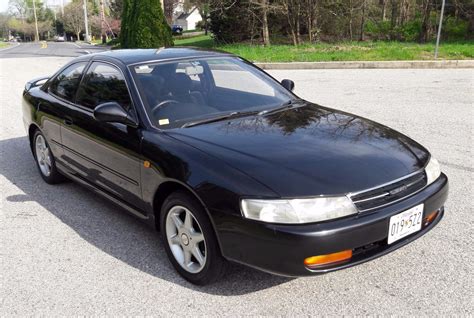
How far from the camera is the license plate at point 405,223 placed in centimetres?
266

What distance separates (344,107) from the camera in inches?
332

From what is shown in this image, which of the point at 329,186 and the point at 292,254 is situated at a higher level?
the point at 329,186

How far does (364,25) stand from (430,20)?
305cm

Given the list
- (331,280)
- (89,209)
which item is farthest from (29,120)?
(331,280)

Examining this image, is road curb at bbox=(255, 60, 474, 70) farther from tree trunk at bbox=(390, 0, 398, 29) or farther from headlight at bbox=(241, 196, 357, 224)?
headlight at bbox=(241, 196, 357, 224)

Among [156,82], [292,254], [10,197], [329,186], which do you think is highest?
[156,82]

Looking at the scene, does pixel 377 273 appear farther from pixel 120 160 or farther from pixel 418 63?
pixel 418 63

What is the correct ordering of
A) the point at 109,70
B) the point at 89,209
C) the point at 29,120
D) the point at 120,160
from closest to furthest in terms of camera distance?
1. the point at 120,160
2. the point at 109,70
3. the point at 89,209
4. the point at 29,120

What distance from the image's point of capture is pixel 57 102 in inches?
183

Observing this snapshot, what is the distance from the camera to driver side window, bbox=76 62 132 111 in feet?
12.2

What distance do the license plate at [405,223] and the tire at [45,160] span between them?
3567 mm

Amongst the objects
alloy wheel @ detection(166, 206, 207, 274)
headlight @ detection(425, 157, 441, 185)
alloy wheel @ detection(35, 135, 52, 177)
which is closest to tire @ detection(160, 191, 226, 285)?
alloy wheel @ detection(166, 206, 207, 274)

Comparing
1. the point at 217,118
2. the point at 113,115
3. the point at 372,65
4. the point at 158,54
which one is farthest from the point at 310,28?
the point at 113,115

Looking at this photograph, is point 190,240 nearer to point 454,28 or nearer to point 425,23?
point 425,23
